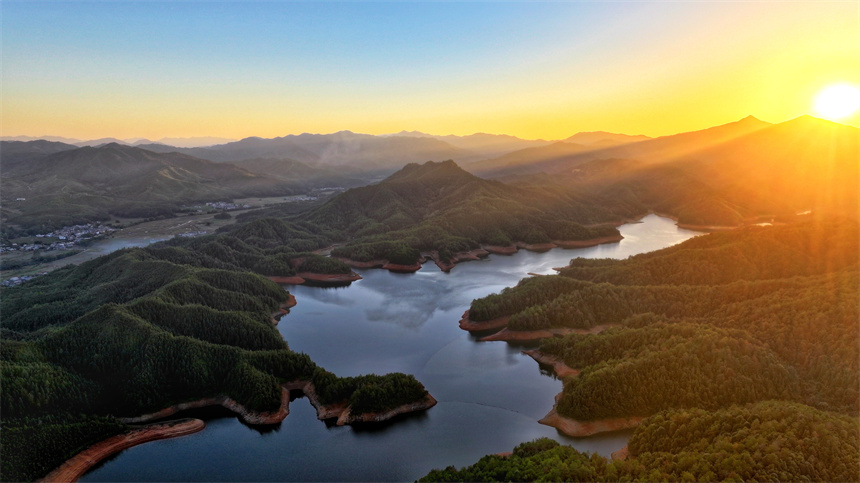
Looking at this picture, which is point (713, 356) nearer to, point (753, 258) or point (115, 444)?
point (753, 258)

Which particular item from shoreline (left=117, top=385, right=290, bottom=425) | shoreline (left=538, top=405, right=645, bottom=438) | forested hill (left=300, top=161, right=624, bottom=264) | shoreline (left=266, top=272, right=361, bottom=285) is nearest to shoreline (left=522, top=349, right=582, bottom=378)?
shoreline (left=538, top=405, right=645, bottom=438)

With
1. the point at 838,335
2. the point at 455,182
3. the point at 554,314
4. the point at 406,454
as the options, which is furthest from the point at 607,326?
the point at 455,182

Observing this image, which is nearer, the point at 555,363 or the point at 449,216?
the point at 555,363

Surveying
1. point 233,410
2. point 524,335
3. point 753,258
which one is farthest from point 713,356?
point 233,410

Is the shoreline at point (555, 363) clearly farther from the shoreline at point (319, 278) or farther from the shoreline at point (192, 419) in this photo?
the shoreline at point (319, 278)

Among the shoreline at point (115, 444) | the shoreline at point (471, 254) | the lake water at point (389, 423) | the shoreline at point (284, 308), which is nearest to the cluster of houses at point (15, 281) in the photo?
the shoreline at point (471, 254)

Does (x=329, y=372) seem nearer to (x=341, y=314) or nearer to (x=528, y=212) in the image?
(x=341, y=314)

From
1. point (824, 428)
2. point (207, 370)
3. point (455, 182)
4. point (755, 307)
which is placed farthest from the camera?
point (455, 182)
